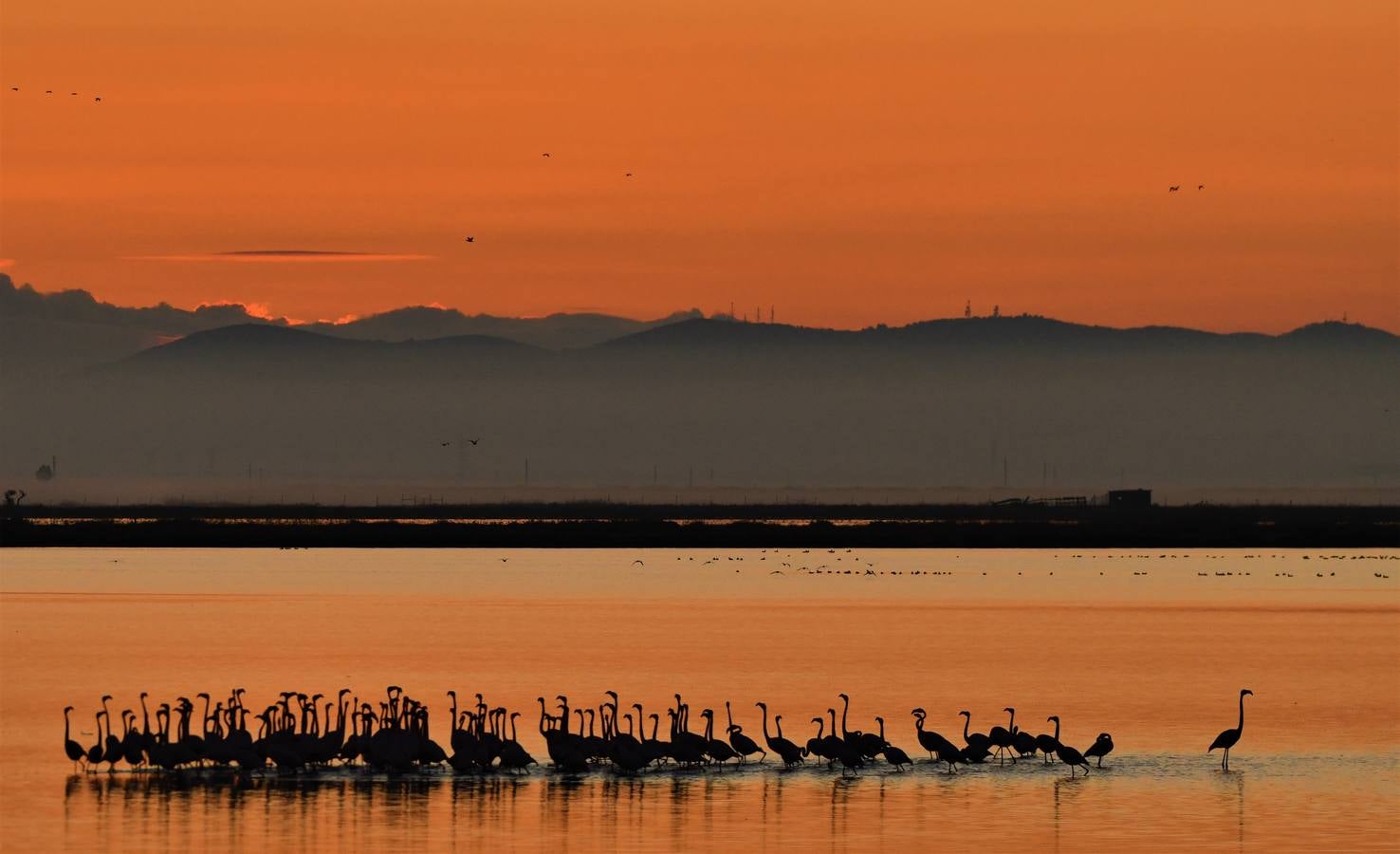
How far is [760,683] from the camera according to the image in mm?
49219

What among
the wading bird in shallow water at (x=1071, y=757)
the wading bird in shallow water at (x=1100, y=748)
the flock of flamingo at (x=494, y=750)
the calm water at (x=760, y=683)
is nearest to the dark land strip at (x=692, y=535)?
the calm water at (x=760, y=683)

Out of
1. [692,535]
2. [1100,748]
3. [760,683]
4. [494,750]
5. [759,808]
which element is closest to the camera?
[759,808]

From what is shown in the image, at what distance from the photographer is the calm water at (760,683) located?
31.3 metres

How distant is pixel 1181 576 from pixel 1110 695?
51743 millimetres

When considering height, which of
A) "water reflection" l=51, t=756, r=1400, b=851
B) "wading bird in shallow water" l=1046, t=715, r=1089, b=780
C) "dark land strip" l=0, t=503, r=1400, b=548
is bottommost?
"water reflection" l=51, t=756, r=1400, b=851

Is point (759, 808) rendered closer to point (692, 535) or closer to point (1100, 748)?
point (1100, 748)

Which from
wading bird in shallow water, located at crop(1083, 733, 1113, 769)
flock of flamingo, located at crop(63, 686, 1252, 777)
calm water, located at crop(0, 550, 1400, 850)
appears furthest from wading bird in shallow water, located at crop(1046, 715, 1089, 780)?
calm water, located at crop(0, 550, 1400, 850)

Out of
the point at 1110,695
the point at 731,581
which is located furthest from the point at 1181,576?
the point at 1110,695

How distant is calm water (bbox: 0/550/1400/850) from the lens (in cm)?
3127

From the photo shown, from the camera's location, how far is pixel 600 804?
109ft

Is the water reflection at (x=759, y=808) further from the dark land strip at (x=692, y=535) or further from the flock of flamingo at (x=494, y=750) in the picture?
the dark land strip at (x=692, y=535)

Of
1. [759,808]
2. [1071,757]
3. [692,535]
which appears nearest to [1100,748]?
[1071,757]

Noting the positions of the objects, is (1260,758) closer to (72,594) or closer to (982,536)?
(72,594)

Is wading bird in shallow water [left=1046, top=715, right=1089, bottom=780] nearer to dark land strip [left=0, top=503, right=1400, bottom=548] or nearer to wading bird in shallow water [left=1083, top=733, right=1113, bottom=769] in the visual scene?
→ wading bird in shallow water [left=1083, top=733, right=1113, bottom=769]
